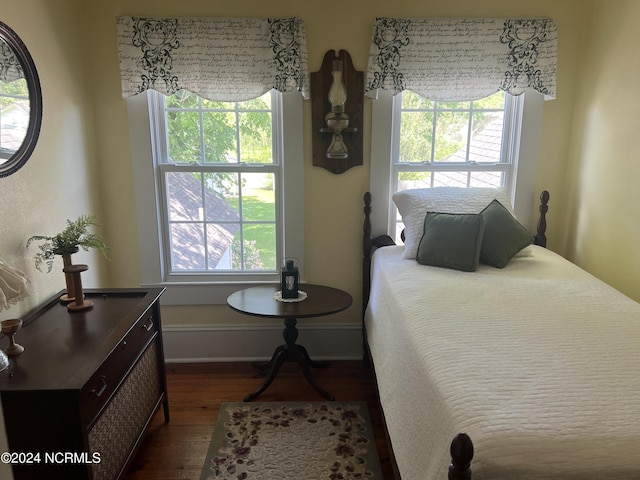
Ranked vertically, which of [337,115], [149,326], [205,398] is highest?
[337,115]

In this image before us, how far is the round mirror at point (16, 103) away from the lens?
73.9 inches

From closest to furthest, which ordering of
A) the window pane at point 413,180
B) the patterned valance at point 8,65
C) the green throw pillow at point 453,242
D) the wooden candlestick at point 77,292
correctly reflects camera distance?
the patterned valance at point 8,65
the wooden candlestick at point 77,292
the green throw pillow at point 453,242
the window pane at point 413,180

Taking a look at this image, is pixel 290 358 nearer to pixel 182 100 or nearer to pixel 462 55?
pixel 182 100

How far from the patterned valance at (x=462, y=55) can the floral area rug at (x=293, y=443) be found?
6.25 ft

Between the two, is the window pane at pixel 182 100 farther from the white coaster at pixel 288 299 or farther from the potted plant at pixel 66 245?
the white coaster at pixel 288 299

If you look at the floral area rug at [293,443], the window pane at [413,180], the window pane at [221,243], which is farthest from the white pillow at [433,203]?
the window pane at [221,243]

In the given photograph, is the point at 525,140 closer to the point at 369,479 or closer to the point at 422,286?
the point at 422,286

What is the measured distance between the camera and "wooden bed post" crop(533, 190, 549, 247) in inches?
113

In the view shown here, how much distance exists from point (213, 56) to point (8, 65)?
42.3 inches

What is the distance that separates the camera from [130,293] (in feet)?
7.25

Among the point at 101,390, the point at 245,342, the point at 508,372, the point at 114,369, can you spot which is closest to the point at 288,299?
the point at 245,342

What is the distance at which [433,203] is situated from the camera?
2.69 meters

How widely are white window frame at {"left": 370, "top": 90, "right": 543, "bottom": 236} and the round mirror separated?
180cm

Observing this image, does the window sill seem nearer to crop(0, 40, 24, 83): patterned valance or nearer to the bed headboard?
the bed headboard
